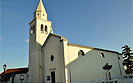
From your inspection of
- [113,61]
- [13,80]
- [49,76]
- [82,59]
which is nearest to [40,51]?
[49,76]

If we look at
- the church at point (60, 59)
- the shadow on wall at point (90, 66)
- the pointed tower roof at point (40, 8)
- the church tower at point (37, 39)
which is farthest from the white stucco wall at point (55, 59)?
the pointed tower roof at point (40, 8)

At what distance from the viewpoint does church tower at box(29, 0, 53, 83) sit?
22.8m

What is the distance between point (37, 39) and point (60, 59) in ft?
A: 23.1

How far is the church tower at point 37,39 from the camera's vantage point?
22.8 meters

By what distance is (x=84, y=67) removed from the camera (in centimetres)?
2080

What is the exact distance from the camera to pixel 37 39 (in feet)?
78.5

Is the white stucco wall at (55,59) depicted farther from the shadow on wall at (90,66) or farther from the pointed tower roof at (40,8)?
the pointed tower roof at (40,8)

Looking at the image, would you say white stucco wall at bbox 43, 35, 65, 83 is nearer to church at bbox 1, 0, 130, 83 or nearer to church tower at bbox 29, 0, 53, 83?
church at bbox 1, 0, 130, 83

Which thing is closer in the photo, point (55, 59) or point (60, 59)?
point (60, 59)

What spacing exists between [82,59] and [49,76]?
6257mm

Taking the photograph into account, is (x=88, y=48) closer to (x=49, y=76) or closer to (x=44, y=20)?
(x=49, y=76)

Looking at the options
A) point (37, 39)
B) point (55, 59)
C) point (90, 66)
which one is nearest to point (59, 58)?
point (55, 59)

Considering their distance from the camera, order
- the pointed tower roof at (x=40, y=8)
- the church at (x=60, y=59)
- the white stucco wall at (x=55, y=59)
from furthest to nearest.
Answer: the pointed tower roof at (x=40, y=8), the church at (x=60, y=59), the white stucco wall at (x=55, y=59)

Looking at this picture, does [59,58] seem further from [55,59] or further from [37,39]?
[37,39]
